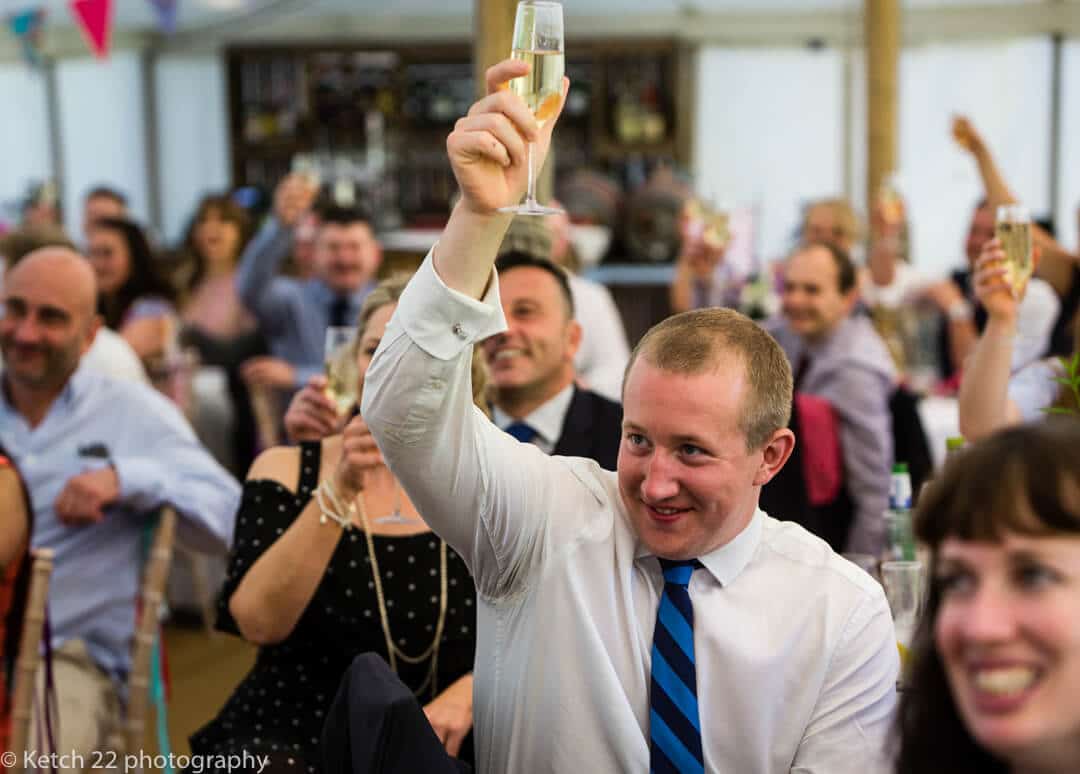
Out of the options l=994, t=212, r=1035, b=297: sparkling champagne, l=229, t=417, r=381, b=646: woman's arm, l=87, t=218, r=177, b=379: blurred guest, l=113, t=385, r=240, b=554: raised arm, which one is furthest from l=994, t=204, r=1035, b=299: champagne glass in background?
l=87, t=218, r=177, b=379: blurred guest

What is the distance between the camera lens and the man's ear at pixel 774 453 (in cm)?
154

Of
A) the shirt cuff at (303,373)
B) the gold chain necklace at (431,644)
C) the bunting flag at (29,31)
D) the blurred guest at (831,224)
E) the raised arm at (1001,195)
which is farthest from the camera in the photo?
the bunting flag at (29,31)

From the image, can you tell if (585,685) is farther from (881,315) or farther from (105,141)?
(105,141)

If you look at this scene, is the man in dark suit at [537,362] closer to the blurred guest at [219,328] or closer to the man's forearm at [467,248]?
the man's forearm at [467,248]

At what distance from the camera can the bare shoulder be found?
2.13 m

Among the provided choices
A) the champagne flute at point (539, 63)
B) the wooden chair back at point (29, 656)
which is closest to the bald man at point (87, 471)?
the wooden chair back at point (29, 656)

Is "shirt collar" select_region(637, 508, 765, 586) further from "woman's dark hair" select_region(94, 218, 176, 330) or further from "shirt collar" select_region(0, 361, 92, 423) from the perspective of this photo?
"woman's dark hair" select_region(94, 218, 176, 330)

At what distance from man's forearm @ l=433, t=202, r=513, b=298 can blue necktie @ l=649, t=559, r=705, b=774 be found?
1.54 feet

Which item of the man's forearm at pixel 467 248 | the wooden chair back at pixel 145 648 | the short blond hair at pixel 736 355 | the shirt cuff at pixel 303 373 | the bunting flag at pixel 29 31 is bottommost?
the wooden chair back at pixel 145 648

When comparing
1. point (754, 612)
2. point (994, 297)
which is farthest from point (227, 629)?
point (994, 297)

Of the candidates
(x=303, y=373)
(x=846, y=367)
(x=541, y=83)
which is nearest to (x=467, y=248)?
(x=541, y=83)

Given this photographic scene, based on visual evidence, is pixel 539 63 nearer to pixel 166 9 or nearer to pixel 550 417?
pixel 550 417

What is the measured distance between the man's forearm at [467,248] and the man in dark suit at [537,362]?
117 cm

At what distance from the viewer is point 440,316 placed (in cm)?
127
